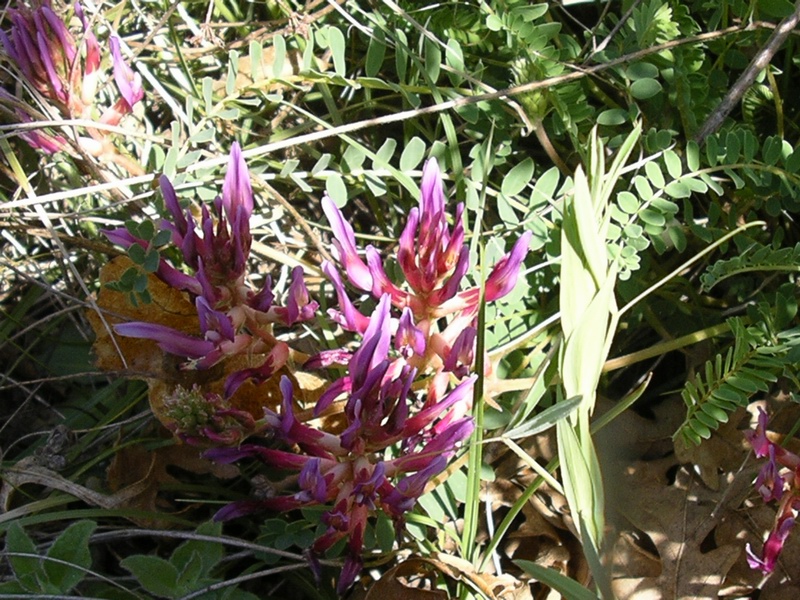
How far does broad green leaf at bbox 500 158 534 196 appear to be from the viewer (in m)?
1.71

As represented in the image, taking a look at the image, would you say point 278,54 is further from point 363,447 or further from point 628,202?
point 363,447

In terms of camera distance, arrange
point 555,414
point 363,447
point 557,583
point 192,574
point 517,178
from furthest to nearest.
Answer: point 517,178 → point 192,574 → point 363,447 → point 557,583 → point 555,414

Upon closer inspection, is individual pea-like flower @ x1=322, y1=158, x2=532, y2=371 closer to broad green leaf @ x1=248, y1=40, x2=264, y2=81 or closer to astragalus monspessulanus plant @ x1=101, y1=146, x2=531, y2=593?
astragalus monspessulanus plant @ x1=101, y1=146, x2=531, y2=593

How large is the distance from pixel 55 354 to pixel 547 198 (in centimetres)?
127

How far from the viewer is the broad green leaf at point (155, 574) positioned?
4.71ft

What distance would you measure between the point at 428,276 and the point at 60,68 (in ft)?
2.83

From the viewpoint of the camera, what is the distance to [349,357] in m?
1.52

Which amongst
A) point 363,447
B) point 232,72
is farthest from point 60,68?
point 363,447

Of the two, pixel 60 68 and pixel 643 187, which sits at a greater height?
pixel 60 68

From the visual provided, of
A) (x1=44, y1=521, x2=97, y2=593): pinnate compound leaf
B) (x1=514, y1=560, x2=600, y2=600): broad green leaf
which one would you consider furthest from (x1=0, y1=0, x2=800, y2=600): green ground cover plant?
(x1=514, y1=560, x2=600, y2=600): broad green leaf

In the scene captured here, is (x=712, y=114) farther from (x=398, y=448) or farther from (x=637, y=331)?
(x=398, y=448)

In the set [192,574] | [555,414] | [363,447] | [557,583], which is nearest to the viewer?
[555,414]

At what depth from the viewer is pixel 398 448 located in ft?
5.46

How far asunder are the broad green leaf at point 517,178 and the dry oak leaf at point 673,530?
62cm
